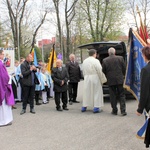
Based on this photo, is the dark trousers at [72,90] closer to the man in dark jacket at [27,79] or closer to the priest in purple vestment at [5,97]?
the man in dark jacket at [27,79]

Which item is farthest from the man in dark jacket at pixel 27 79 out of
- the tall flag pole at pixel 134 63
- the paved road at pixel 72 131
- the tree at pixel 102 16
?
the tree at pixel 102 16

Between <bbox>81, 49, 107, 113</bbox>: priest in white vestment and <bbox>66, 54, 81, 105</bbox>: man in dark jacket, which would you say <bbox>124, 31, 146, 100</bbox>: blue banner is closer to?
<bbox>81, 49, 107, 113</bbox>: priest in white vestment

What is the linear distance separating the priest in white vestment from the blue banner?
2315 millimetres

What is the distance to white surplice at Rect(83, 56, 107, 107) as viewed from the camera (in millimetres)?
8516

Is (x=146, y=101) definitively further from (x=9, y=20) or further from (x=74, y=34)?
(x=74, y=34)

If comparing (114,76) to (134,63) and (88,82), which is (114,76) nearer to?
(88,82)

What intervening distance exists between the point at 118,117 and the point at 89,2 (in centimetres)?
2697

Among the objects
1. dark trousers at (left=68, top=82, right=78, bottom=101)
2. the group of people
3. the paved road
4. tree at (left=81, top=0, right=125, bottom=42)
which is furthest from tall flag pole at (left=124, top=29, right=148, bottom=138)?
tree at (left=81, top=0, right=125, bottom=42)

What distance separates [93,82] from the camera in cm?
857

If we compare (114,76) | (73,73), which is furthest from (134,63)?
(73,73)

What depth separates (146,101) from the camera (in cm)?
377

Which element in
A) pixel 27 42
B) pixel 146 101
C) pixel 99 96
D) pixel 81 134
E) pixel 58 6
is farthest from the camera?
pixel 27 42

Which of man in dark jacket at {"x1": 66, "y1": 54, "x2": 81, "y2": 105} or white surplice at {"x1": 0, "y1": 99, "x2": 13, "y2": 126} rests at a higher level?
man in dark jacket at {"x1": 66, "y1": 54, "x2": 81, "y2": 105}

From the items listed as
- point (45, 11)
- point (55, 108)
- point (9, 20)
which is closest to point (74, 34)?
point (45, 11)
